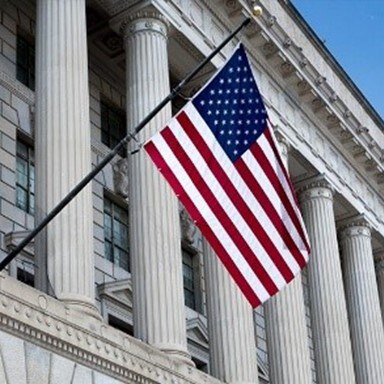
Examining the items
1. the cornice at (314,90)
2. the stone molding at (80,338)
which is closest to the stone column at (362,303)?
the cornice at (314,90)

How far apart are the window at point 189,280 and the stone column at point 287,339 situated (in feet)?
8.88

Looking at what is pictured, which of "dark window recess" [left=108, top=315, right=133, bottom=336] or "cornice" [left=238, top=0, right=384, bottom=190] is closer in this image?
"dark window recess" [left=108, top=315, right=133, bottom=336]

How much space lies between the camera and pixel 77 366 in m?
22.6

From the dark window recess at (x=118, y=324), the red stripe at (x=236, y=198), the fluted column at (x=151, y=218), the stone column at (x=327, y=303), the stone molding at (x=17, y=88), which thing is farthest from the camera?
the stone column at (x=327, y=303)

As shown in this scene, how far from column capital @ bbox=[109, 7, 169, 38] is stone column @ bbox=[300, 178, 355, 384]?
1145 cm

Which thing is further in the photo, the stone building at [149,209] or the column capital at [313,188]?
the column capital at [313,188]

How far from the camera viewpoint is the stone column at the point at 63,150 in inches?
941

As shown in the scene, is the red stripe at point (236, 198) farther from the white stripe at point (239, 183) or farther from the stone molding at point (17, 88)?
the stone molding at point (17, 88)

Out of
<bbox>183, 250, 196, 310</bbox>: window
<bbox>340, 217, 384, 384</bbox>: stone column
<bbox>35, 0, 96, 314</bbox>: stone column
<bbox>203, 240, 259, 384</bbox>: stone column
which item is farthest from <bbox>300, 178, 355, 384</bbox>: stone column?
<bbox>35, 0, 96, 314</bbox>: stone column

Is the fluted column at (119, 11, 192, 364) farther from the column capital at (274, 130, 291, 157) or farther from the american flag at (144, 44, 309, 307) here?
the column capital at (274, 130, 291, 157)

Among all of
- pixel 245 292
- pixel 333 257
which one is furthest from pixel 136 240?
pixel 333 257

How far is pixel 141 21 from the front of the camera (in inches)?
1203

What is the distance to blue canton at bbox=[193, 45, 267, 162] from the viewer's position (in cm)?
2122

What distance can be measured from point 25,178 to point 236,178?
9813mm
